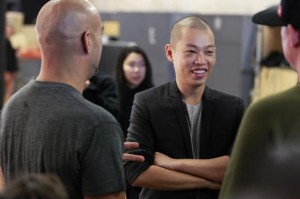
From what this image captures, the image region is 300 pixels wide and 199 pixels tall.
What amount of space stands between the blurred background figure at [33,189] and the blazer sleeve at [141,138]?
104 centimetres

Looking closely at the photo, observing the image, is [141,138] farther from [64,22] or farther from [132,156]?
[64,22]

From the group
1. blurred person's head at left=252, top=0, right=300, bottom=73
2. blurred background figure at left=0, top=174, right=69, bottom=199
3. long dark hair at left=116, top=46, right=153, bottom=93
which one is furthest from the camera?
long dark hair at left=116, top=46, right=153, bottom=93

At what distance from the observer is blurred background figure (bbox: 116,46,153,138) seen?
3.85 m

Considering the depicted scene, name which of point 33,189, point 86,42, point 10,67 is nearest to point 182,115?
point 86,42

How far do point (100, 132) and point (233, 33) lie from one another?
5.93 metres

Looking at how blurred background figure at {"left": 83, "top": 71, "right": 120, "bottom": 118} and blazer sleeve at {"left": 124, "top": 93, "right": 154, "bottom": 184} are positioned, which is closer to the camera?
blazer sleeve at {"left": 124, "top": 93, "right": 154, "bottom": 184}

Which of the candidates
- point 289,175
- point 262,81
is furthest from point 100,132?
point 262,81

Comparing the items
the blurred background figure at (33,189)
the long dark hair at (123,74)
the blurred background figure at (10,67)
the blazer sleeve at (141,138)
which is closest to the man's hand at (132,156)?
the blazer sleeve at (141,138)

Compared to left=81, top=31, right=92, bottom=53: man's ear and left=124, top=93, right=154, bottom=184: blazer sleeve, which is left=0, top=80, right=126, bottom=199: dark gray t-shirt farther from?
left=124, top=93, right=154, bottom=184: blazer sleeve

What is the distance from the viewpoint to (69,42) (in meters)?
1.75

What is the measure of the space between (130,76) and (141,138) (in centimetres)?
192

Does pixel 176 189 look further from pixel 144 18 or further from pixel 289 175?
pixel 144 18

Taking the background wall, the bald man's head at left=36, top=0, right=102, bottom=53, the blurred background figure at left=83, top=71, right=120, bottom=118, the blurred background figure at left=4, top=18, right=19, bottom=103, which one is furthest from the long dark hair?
the background wall

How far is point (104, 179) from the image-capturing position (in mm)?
1661
